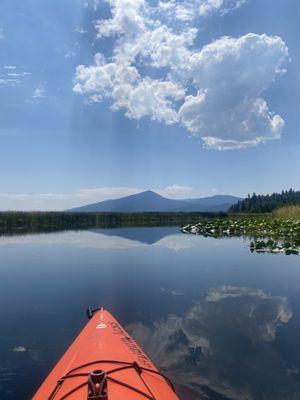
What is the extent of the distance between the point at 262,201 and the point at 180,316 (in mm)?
98932

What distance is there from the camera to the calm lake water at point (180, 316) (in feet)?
20.1

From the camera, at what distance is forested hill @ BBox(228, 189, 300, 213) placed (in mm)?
76762

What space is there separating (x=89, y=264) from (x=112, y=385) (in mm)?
13567

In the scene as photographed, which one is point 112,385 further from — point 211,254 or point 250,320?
point 211,254

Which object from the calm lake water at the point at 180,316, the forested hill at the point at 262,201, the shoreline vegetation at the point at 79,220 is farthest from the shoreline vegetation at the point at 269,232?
the forested hill at the point at 262,201

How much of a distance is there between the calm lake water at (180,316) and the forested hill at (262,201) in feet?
197

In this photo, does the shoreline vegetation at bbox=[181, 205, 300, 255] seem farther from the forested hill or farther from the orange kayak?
the forested hill

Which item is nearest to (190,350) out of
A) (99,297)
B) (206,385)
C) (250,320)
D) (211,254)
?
(206,385)

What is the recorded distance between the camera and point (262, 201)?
103m

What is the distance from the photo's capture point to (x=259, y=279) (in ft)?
44.0

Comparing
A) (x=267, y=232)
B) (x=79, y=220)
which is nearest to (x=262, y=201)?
(x=79, y=220)

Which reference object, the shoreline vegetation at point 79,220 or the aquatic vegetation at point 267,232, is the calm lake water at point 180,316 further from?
the shoreline vegetation at point 79,220

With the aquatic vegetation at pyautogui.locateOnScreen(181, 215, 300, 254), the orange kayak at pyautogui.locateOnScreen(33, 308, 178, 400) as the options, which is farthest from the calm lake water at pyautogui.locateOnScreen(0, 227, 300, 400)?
the aquatic vegetation at pyautogui.locateOnScreen(181, 215, 300, 254)

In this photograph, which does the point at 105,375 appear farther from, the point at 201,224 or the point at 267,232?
the point at 201,224
